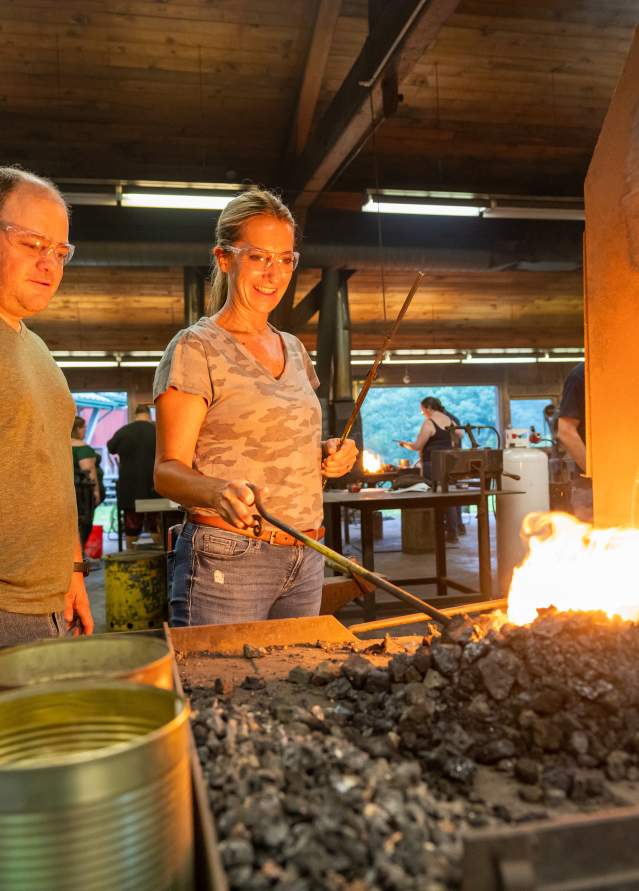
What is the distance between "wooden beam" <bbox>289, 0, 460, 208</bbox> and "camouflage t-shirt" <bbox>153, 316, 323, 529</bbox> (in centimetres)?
306

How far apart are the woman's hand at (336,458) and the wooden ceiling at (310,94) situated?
10.0ft

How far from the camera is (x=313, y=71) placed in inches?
241

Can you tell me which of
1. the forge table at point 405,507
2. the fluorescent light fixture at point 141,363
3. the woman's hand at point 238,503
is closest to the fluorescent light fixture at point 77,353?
the fluorescent light fixture at point 141,363

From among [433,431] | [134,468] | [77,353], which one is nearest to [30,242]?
[134,468]

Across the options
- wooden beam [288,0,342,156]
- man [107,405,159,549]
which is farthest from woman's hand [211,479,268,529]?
man [107,405,159,549]

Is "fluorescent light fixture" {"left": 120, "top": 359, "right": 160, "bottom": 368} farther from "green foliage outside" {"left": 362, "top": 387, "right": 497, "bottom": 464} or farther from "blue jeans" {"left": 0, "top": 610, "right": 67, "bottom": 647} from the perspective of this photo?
"blue jeans" {"left": 0, "top": 610, "right": 67, "bottom": 647}

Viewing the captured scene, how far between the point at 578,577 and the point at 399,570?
19.4ft

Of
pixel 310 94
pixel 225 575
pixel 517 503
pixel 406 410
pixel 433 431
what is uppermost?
pixel 310 94

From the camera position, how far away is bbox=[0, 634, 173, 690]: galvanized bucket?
3.15ft

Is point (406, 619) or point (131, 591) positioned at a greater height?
point (406, 619)

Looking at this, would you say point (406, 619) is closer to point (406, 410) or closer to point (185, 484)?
point (185, 484)

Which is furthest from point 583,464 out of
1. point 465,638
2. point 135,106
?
point 135,106

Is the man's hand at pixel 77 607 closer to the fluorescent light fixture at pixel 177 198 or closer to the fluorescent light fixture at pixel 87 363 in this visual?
the fluorescent light fixture at pixel 177 198

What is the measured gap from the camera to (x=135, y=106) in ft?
22.3
